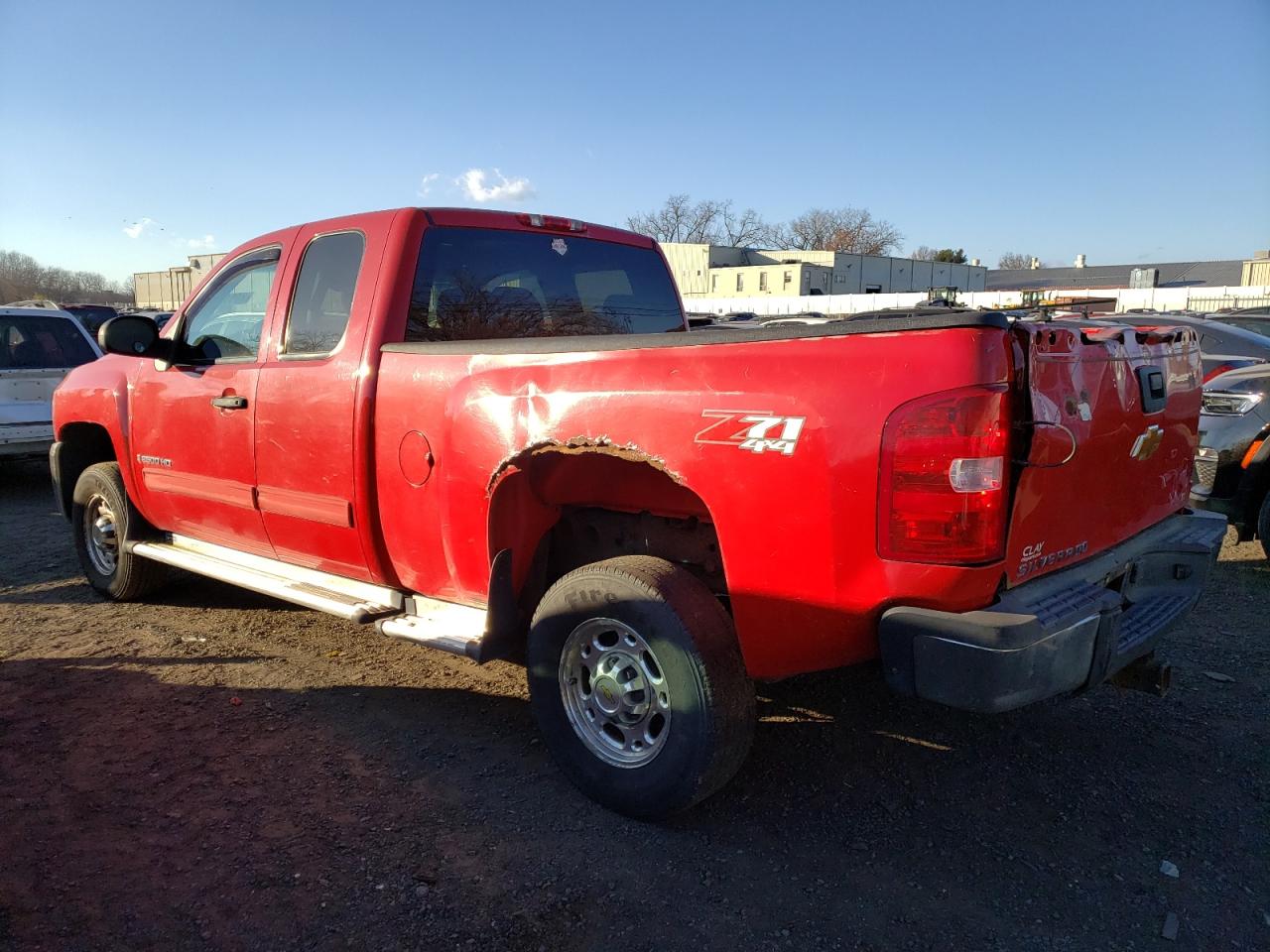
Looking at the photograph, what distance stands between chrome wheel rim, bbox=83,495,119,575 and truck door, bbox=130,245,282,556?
70 centimetres

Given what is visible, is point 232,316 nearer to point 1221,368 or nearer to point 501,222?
point 501,222

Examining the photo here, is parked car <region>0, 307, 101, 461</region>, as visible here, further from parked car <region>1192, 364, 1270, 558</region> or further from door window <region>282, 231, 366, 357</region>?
parked car <region>1192, 364, 1270, 558</region>

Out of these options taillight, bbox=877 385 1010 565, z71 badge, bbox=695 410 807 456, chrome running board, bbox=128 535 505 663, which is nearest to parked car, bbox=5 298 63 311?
chrome running board, bbox=128 535 505 663

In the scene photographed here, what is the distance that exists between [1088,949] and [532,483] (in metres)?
2.27

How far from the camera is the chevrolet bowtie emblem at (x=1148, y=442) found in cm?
322

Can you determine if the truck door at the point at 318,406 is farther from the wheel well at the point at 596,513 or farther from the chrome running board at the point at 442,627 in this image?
the wheel well at the point at 596,513

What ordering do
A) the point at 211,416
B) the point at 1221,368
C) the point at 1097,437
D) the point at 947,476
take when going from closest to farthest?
the point at 947,476, the point at 1097,437, the point at 211,416, the point at 1221,368

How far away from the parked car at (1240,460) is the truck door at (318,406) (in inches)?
212

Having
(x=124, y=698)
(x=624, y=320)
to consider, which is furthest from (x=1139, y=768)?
(x=124, y=698)

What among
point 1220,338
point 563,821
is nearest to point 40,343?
point 563,821

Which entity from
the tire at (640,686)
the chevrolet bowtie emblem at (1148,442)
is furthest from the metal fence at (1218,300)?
the tire at (640,686)

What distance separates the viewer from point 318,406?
3.83m

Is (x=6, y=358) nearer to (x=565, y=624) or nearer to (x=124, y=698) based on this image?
(x=124, y=698)

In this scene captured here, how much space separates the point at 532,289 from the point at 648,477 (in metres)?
1.45
